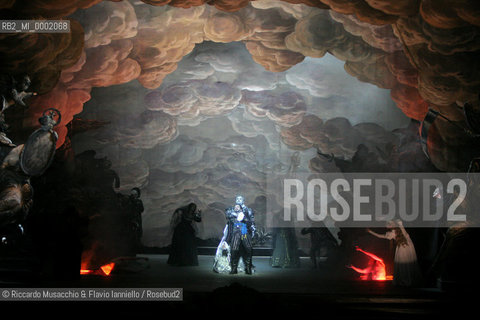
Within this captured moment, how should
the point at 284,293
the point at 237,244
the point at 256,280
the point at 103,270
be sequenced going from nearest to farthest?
the point at 284,293, the point at 256,280, the point at 237,244, the point at 103,270

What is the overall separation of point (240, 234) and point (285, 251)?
2.00 m

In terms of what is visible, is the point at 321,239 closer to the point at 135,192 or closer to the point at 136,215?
the point at 136,215

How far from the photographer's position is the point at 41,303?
8.30m

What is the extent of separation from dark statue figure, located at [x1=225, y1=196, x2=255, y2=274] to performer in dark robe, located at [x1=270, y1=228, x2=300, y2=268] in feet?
4.61

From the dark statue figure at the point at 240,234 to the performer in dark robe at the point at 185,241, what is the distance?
56.4 inches

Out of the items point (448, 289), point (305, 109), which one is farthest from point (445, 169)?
point (305, 109)

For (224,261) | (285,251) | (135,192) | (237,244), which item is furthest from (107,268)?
(285,251)

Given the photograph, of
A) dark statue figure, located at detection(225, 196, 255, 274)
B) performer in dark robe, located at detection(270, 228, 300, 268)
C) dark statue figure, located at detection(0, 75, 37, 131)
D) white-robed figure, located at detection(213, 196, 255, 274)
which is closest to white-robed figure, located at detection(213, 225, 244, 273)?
white-robed figure, located at detection(213, 196, 255, 274)

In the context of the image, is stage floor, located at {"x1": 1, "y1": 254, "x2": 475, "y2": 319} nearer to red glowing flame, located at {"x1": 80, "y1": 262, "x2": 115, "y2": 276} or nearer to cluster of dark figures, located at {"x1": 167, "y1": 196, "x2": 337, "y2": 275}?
red glowing flame, located at {"x1": 80, "y1": 262, "x2": 115, "y2": 276}

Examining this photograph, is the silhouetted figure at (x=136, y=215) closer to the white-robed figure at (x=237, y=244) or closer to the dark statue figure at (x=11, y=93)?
the white-robed figure at (x=237, y=244)

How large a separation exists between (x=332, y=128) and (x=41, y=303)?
29.5ft

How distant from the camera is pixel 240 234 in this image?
38.6 feet

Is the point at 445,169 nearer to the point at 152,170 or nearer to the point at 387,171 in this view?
the point at 387,171

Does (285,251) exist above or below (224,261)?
above
